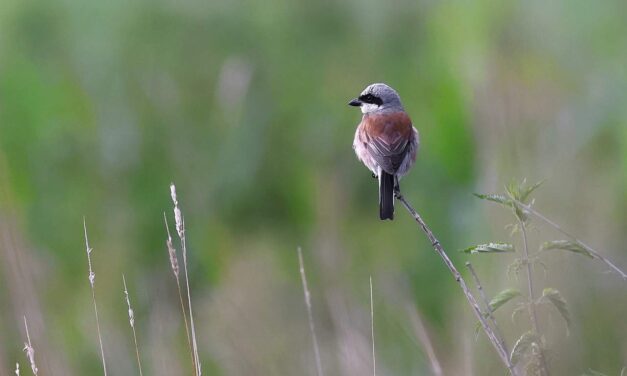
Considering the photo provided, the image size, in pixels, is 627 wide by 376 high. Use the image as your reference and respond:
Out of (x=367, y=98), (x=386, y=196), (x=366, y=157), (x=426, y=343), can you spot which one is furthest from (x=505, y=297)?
(x=367, y=98)

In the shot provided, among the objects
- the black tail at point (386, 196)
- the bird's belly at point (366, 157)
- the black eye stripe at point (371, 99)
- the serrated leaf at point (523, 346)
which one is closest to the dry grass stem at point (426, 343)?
the black tail at point (386, 196)

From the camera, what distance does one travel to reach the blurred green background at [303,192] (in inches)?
180

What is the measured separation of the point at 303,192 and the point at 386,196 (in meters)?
1.50

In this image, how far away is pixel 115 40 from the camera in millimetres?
7668

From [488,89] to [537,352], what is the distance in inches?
107

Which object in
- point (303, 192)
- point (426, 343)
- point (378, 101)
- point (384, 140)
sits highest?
point (378, 101)

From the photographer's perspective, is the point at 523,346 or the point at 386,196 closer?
the point at 523,346

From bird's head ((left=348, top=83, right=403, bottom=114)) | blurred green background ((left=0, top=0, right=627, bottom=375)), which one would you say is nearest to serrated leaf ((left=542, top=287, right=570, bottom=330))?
blurred green background ((left=0, top=0, right=627, bottom=375))

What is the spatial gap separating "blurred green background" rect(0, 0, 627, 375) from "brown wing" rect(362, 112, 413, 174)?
51cm

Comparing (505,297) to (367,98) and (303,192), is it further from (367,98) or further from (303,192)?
(303,192)

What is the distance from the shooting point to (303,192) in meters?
5.42

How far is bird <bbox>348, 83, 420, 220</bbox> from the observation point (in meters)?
4.09

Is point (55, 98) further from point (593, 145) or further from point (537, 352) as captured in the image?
point (537, 352)

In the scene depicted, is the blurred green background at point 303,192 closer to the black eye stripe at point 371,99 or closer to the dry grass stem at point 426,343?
the dry grass stem at point 426,343
